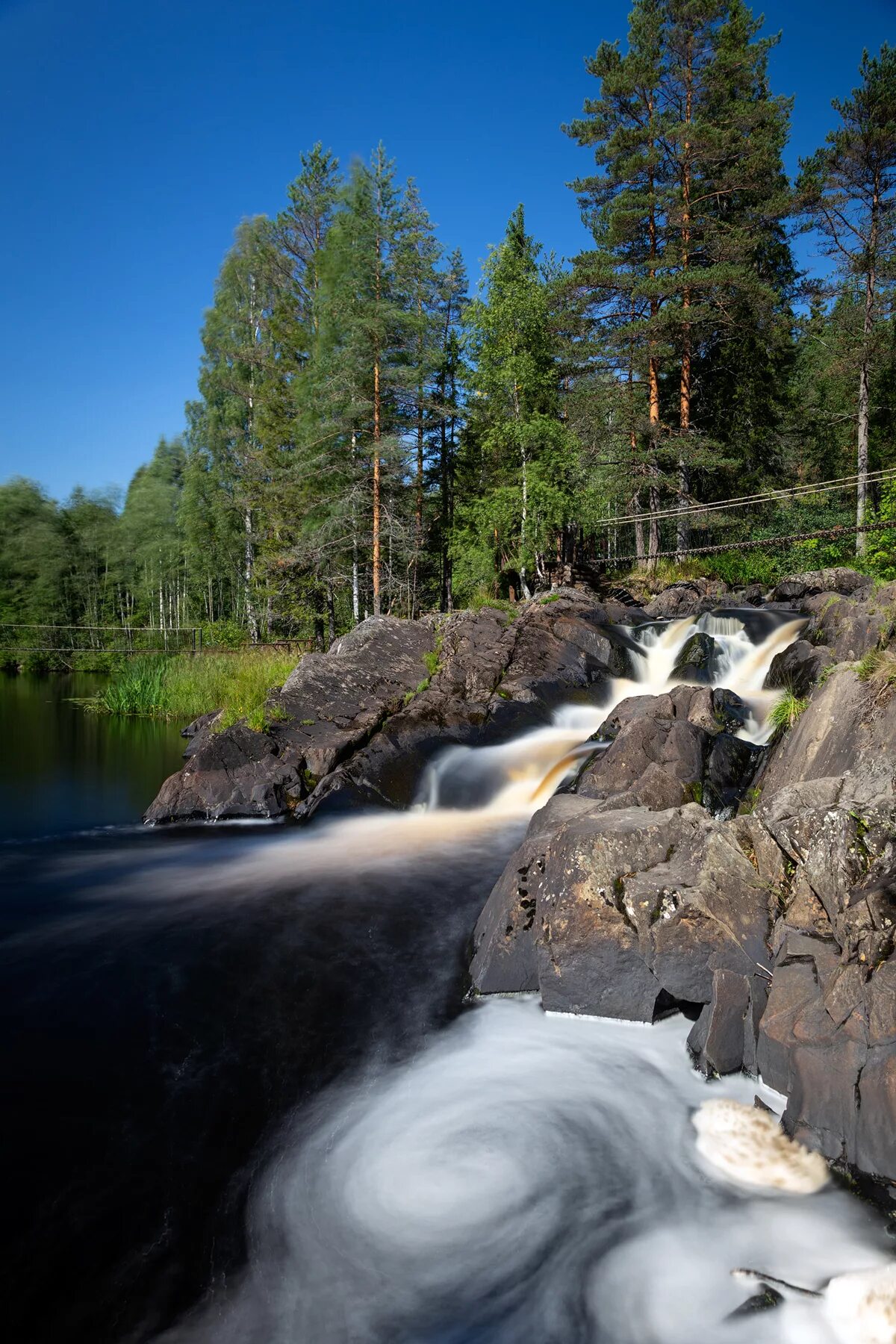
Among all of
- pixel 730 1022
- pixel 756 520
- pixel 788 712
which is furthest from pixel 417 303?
pixel 730 1022

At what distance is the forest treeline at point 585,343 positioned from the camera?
19828 millimetres

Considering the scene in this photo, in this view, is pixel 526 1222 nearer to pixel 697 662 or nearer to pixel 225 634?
pixel 697 662

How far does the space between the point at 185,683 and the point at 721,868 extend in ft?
59.3

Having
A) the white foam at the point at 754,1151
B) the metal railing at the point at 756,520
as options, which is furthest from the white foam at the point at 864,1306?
the metal railing at the point at 756,520

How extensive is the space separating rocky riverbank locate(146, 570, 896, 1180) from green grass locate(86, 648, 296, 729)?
6.52 metres

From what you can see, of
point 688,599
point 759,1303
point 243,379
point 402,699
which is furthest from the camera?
point 243,379

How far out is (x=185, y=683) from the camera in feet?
66.1

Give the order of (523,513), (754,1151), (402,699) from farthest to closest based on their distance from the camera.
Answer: (523,513)
(402,699)
(754,1151)

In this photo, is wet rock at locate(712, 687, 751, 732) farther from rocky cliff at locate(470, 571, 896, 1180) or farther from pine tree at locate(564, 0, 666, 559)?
pine tree at locate(564, 0, 666, 559)

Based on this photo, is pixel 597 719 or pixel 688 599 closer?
pixel 597 719

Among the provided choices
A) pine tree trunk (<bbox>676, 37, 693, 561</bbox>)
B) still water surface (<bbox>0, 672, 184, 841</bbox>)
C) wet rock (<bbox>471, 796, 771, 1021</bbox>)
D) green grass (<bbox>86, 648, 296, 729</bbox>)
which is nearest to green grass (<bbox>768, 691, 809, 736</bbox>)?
wet rock (<bbox>471, 796, 771, 1021</bbox>)

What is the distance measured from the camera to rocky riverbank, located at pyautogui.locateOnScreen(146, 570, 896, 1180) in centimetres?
358

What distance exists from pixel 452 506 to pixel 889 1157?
24.6 m

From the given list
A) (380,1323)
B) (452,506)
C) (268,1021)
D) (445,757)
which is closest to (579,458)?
(452,506)
